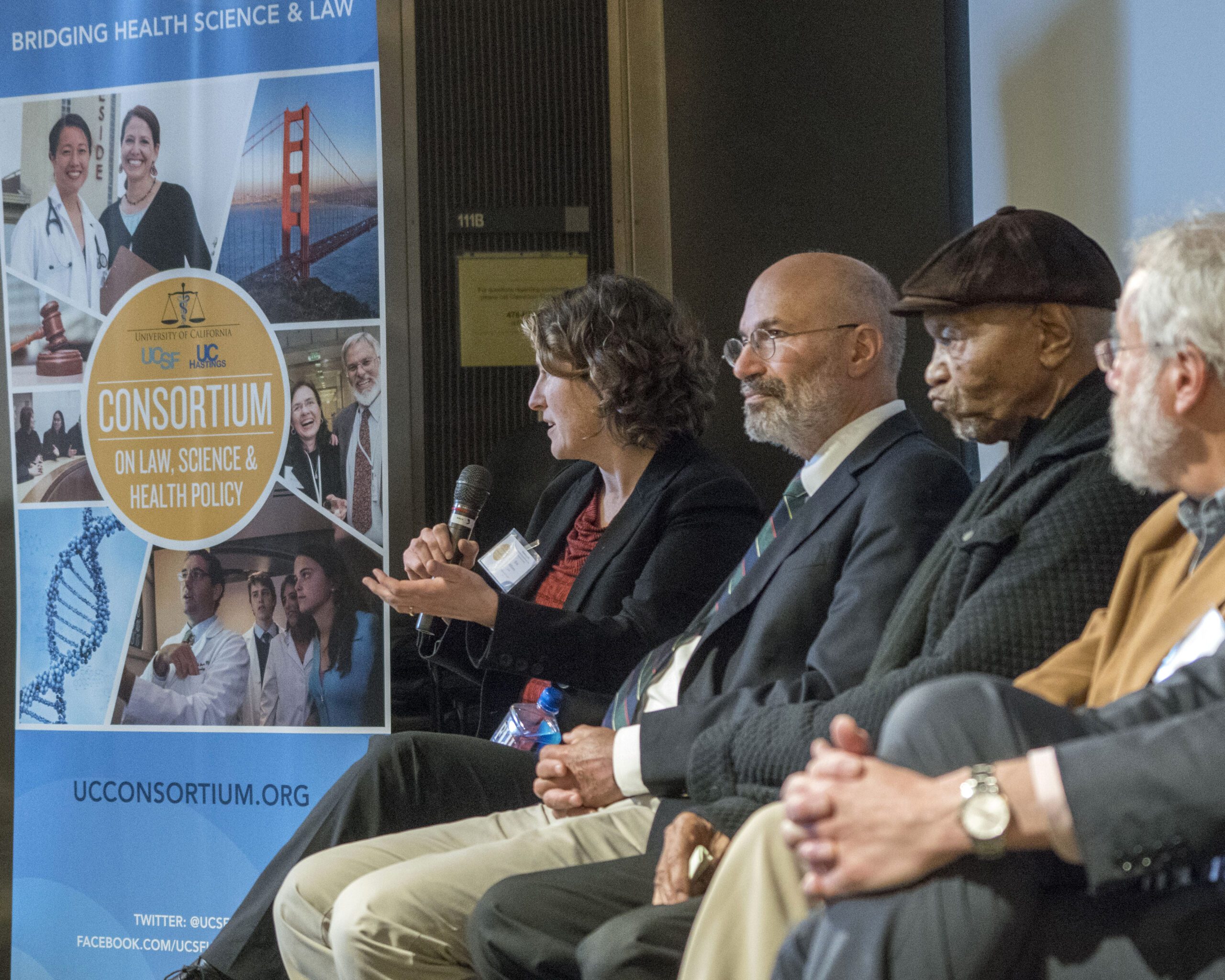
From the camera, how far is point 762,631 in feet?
6.07

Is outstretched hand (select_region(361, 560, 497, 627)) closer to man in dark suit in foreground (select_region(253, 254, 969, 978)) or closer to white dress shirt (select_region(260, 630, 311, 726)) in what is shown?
man in dark suit in foreground (select_region(253, 254, 969, 978))

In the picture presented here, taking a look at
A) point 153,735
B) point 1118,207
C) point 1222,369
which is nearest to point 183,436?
point 153,735

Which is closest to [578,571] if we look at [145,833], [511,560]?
[511,560]

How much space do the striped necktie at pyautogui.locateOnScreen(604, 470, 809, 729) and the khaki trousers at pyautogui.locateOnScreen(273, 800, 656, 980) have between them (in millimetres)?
157

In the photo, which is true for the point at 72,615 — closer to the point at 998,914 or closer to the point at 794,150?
the point at 794,150

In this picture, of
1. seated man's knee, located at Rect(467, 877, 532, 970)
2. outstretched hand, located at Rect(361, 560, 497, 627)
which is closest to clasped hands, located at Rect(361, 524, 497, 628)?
outstretched hand, located at Rect(361, 560, 497, 627)

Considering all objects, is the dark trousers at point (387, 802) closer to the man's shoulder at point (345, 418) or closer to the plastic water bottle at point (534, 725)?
the plastic water bottle at point (534, 725)

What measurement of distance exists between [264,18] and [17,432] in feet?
3.62

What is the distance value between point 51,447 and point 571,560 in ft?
4.29

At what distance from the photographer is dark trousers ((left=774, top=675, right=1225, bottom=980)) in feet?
3.15

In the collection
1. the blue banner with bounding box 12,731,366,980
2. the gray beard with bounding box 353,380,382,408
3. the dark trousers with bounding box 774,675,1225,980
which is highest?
the gray beard with bounding box 353,380,382,408

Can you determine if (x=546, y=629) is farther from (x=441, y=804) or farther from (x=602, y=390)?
(x=602, y=390)

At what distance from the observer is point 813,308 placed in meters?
2.16

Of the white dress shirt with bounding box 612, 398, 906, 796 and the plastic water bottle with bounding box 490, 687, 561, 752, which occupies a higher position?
the white dress shirt with bounding box 612, 398, 906, 796
